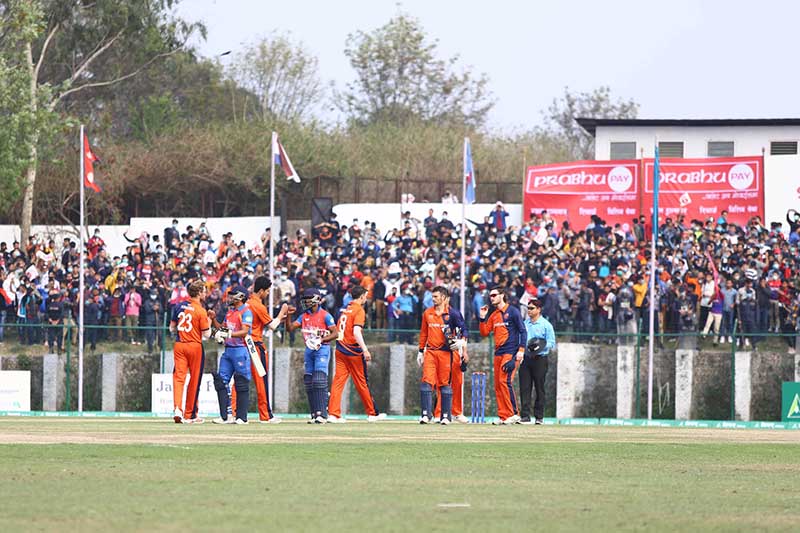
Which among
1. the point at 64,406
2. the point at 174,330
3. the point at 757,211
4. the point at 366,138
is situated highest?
the point at 366,138

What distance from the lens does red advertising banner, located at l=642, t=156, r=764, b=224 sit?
4656cm

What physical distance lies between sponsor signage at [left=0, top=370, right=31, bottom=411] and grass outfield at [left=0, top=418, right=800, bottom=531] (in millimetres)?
17186

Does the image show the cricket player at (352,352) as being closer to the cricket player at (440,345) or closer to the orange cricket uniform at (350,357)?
the orange cricket uniform at (350,357)

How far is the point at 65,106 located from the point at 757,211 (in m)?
35.1

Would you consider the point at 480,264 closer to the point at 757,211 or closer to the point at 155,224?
the point at 757,211

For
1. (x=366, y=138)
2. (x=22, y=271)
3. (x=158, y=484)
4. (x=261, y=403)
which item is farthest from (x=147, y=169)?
Answer: (x=158, y=484)

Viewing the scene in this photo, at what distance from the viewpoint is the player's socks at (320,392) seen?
2217 centimetres

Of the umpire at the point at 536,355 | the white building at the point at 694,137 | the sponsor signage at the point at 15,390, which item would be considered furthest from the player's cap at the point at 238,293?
the white building at the point at 694,137

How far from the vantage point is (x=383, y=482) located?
12211mm

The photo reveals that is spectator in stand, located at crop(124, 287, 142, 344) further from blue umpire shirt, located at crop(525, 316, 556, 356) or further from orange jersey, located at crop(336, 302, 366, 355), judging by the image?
blue umpire shirt, located at crop(525, 316, 556, 356)

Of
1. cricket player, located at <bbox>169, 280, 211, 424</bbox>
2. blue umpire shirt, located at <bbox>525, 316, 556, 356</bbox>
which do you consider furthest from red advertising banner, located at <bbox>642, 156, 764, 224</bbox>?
cricket player, located at <bbox>169, 280, 211, 424</bbox>

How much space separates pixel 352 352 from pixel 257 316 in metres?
1.89

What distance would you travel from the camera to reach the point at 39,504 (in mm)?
10281

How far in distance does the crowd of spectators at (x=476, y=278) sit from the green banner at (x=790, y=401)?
1147mm
